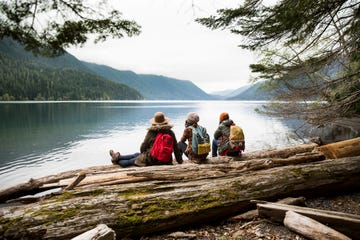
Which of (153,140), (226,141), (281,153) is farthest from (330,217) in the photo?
(281,153)

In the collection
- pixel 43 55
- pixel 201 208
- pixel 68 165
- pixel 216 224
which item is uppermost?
pixel 43 55

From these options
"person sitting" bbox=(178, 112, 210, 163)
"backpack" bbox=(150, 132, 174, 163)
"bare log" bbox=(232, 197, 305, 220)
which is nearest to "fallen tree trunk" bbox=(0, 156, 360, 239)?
"bare log" bbox=(232, 197, 305, 220)

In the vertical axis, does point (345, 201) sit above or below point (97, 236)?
below

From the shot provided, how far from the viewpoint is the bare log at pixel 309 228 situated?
309 centimetres

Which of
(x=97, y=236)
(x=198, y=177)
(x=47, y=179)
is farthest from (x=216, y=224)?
(x=47, y=179)

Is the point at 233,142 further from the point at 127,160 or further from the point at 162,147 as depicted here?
the point at 127,160

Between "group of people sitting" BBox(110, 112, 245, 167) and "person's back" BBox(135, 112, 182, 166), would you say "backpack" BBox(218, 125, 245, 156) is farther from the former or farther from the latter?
"person's back" BBox(135, 112, 182, 166)

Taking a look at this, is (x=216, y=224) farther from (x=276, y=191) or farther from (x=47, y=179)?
(x=47, y=179)

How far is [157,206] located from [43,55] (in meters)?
3.93

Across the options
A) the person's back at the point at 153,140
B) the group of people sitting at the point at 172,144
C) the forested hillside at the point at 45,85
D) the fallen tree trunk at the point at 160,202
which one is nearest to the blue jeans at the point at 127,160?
the group of people sitting at the point at 172,144

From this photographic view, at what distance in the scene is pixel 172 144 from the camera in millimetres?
6230

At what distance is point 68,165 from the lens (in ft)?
62.1

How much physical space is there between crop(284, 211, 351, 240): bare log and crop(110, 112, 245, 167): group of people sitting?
3342 mm

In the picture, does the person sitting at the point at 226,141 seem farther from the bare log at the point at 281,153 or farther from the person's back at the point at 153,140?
the person's back at the point at 153,140
